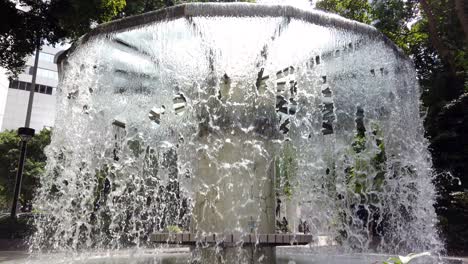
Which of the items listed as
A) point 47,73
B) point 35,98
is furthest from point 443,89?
point 47,73

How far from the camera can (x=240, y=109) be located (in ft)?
20.5

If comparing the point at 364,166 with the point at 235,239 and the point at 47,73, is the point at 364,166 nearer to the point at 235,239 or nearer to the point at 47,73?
the point at 235,239

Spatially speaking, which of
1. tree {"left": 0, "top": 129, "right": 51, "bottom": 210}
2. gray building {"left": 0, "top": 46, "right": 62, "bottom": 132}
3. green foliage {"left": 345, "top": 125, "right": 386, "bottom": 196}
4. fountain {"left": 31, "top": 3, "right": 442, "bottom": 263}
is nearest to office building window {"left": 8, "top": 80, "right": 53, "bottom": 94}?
gray building {"left": 0, "top": 46, "right": 62, "bottom": 132}

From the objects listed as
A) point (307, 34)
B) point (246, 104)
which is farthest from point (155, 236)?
point (307, 34)

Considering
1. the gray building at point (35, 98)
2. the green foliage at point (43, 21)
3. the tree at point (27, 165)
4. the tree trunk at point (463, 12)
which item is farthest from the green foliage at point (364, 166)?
the gray building at point (35, 98)

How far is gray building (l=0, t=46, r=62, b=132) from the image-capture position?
48938 millimetres

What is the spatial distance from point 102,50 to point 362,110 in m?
4.89

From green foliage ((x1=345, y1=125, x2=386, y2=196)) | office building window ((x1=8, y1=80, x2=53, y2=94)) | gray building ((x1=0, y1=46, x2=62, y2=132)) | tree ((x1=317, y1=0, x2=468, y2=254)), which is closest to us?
green foliage ((x1=345, y1=125, x2=386, y2=196))

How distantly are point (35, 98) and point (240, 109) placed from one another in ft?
166

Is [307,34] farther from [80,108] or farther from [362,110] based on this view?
Answer: [80,108]

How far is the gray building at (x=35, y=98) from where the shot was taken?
1927 inches

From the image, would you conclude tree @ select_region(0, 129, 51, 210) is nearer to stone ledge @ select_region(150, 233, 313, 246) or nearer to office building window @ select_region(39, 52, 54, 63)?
office building window @ select_region(39, 52, 54, 63)

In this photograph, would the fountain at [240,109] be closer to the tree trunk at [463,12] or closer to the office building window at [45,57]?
the tree trunk at [463,12]

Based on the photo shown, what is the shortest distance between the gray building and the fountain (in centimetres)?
4321
